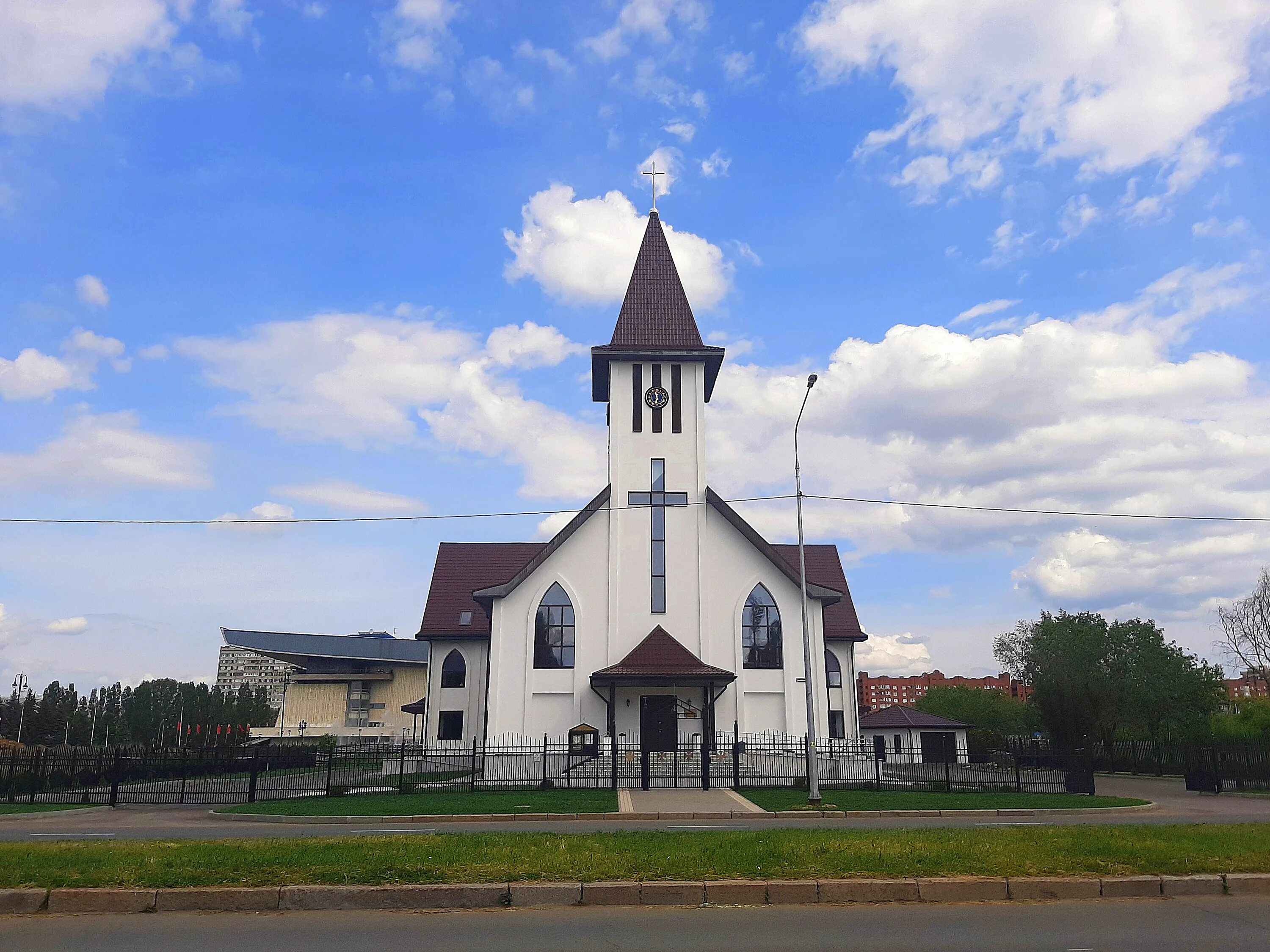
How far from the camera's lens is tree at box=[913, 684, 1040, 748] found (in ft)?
227

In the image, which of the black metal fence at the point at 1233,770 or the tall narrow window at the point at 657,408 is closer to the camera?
the black metal fence at the point at 1233,770

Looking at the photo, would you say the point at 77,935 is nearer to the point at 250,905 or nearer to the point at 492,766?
the point at 250,905

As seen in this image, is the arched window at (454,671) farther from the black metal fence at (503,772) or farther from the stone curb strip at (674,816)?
the stone curb strip at (674,816)

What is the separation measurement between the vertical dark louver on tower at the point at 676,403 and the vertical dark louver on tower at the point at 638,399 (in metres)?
1.18

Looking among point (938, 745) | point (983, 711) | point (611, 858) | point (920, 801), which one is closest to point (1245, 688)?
point (983, 711)

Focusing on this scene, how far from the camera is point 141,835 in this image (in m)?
15.1

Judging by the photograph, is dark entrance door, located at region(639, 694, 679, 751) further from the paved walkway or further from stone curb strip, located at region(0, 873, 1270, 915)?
stone curb strip, located at region(0, 873, 1270, 915)

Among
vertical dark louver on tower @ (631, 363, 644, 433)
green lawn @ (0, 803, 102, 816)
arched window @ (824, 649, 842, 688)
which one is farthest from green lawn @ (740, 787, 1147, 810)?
vertical dark louver on tower @ (631, 363, 644, 433)

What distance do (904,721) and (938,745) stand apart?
294 centimetres

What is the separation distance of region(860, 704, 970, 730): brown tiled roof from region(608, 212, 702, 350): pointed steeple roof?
19.6 metres

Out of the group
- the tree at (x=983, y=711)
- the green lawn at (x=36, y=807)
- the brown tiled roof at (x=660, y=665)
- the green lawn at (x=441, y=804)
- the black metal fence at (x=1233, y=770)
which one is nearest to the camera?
the green lawn at (x=441, y=804)

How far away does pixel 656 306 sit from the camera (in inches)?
1586

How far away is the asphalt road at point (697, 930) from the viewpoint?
25.0 ft

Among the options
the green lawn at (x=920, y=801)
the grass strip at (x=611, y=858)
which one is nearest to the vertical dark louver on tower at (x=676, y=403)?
the green lawn at (x=920, y=801)
